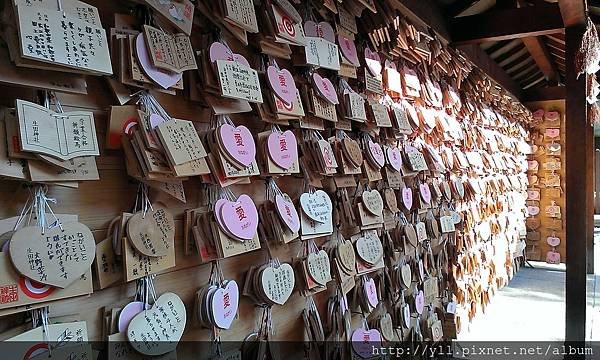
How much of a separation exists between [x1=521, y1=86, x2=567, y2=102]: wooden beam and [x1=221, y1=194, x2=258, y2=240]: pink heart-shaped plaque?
5842mm

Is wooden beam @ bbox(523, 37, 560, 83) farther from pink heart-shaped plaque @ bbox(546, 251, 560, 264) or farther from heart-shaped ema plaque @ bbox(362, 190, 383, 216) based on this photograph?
heart-shaped ema plaque @ bbox(362, 190, 383, 216)

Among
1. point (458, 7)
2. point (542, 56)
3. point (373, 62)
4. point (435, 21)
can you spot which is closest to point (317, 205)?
point (373, 62)

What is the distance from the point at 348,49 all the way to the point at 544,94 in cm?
535

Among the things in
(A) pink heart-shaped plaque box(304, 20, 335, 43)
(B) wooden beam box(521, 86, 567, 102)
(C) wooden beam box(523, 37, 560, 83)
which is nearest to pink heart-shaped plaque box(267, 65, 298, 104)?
(A) pink heart-shaped plaque box(304, 20, 335, 43)

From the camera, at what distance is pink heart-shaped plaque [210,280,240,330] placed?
100cm

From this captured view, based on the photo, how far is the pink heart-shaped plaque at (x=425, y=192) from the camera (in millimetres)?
2223

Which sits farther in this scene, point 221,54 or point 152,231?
point 221,54

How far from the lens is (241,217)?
42.0 inches

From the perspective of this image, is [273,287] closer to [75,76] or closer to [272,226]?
[272,226]

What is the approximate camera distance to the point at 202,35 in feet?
3.53

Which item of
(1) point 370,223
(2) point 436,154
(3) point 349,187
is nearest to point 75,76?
(3) point 349,187

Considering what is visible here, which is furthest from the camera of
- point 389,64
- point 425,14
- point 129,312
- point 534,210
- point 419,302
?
point 534,210

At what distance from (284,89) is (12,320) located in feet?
2.67

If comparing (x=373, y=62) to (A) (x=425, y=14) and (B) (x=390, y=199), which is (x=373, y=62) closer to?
(B) (x=390, y=199)
